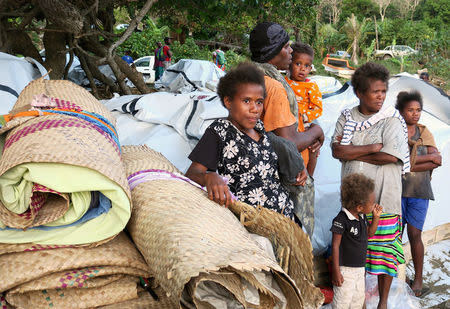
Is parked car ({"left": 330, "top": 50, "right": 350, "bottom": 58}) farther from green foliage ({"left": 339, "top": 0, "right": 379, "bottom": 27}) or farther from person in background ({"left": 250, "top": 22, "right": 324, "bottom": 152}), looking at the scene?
person in background ({"left": 250, "top": 22, "right": 324, "bottom": 152})

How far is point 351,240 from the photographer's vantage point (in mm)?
2506

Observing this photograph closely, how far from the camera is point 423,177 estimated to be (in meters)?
3.02

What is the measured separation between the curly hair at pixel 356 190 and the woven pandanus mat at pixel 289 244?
1191 mm

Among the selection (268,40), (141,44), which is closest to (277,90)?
(268,40)

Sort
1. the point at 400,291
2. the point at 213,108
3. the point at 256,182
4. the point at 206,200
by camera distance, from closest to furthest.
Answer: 1. the point at 206,200
2. the point at 256,182
3. the point at 400,291
4. the point at 213,108

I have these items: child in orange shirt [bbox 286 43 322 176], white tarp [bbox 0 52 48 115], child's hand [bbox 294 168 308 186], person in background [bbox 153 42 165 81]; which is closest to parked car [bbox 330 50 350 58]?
person in background [bbox 153 42 165 81]

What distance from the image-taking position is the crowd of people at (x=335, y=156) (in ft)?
5.96

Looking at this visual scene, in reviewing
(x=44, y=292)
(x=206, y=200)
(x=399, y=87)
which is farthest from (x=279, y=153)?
(x=399, y=87)

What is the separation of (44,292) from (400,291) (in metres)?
2.62

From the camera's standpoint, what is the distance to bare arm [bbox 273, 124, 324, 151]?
218cm

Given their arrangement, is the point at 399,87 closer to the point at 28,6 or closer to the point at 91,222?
the point at 91,222

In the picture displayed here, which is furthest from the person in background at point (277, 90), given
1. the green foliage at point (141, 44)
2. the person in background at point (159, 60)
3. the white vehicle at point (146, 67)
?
the green foliage at point (141, 44)

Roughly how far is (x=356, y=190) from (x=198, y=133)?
1.53 metres

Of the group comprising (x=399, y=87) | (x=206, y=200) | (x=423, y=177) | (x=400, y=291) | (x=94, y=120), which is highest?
(x=94, y=120)
